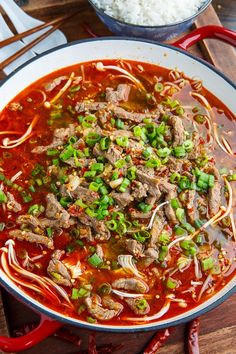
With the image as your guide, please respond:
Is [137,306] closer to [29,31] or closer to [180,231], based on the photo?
[180,231]

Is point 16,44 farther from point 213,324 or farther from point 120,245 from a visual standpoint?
point 213,324

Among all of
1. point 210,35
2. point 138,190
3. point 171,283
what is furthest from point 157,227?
point 210,35

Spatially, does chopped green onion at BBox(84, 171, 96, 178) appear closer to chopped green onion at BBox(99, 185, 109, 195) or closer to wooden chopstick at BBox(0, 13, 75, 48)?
chopped green onion at BBox(99, 185, 109, 195)

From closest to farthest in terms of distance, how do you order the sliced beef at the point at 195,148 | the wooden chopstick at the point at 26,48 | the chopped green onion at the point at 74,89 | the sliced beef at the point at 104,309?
the sliced beef at the point at 104,309
the sliced beef at the point at 195,148
the chopped green onion at the point at 74,89
the wooden chopstick at the point at 26,48

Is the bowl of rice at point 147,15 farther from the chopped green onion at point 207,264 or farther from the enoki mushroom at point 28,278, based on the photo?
the enoki mushroom at point 28,278

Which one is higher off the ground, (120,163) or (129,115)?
(129,115)

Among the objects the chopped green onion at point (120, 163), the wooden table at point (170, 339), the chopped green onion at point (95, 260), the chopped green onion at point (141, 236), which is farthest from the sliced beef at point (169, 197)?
the wooden table at point (170, 339)

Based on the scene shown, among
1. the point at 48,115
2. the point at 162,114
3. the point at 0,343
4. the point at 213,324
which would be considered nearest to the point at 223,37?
the point at 162,114
